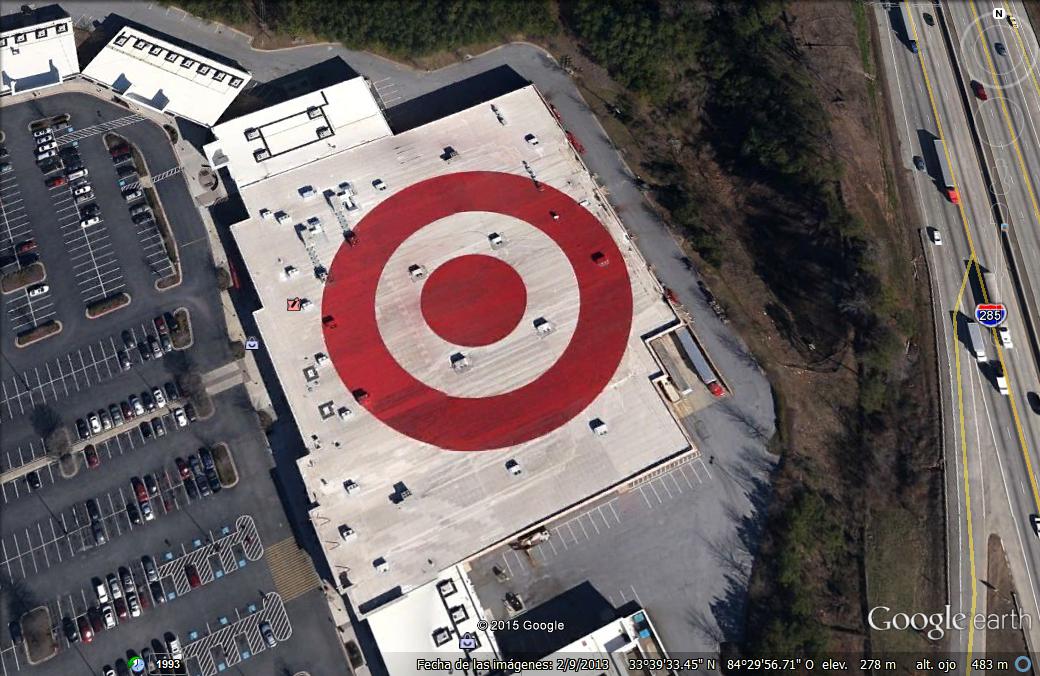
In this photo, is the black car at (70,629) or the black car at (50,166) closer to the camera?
the black car at (70,629)

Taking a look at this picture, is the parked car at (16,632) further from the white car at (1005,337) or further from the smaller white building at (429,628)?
the white car at (1005,337)

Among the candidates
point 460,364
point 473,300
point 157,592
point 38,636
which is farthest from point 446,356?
point 38,636

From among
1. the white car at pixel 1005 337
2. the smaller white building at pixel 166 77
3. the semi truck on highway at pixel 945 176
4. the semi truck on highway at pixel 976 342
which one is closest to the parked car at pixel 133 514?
the smaller white building at pixel 166 77

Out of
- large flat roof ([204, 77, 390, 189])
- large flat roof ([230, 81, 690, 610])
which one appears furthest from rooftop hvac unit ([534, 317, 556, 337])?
large flat roof ([204, 77, 390, 189])

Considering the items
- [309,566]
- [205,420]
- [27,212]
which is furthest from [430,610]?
[27,212]

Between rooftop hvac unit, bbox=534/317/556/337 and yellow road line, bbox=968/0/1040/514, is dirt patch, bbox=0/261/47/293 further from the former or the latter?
yellow road line, bbox=968/0/1040/514

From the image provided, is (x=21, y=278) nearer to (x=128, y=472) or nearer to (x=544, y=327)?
(x=128, y=472)
